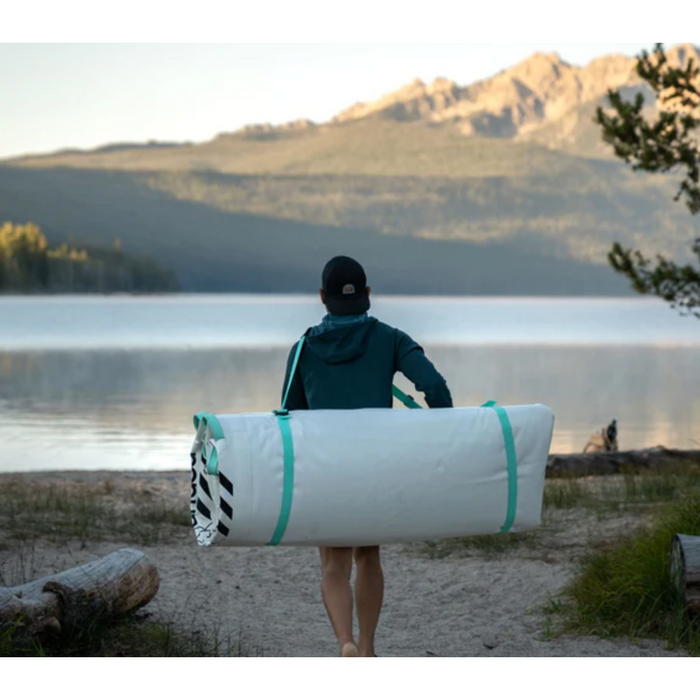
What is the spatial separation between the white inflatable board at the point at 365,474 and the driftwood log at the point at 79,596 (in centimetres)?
124

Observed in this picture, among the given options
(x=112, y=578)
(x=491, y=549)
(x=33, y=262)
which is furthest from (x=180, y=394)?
(x=33, y=262)

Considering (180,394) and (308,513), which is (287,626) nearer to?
(308,513)

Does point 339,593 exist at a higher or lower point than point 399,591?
higher

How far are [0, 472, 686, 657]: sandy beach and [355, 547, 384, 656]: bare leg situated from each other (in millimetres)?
1258

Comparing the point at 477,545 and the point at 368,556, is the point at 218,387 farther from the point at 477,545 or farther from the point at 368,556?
the point at 368,556

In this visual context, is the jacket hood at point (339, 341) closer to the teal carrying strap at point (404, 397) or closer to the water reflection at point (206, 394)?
the teal carrying strap at point (404, 397)

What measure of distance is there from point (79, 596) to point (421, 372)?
2358 millimetres

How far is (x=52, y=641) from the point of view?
241 inches

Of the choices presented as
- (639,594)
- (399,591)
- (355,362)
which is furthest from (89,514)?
(355,362)

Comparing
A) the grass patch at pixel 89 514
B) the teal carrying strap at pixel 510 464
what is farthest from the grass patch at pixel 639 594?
the grass patch at pixel 89 514

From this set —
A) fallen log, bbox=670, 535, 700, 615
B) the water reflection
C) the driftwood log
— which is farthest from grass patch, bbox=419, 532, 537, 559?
the water reflection

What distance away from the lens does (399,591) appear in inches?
338

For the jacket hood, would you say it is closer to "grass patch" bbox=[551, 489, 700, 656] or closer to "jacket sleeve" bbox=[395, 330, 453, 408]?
"jacket sleeve" bbox=[395, 330, 453, 408]

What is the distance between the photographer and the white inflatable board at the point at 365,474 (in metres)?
5.05
